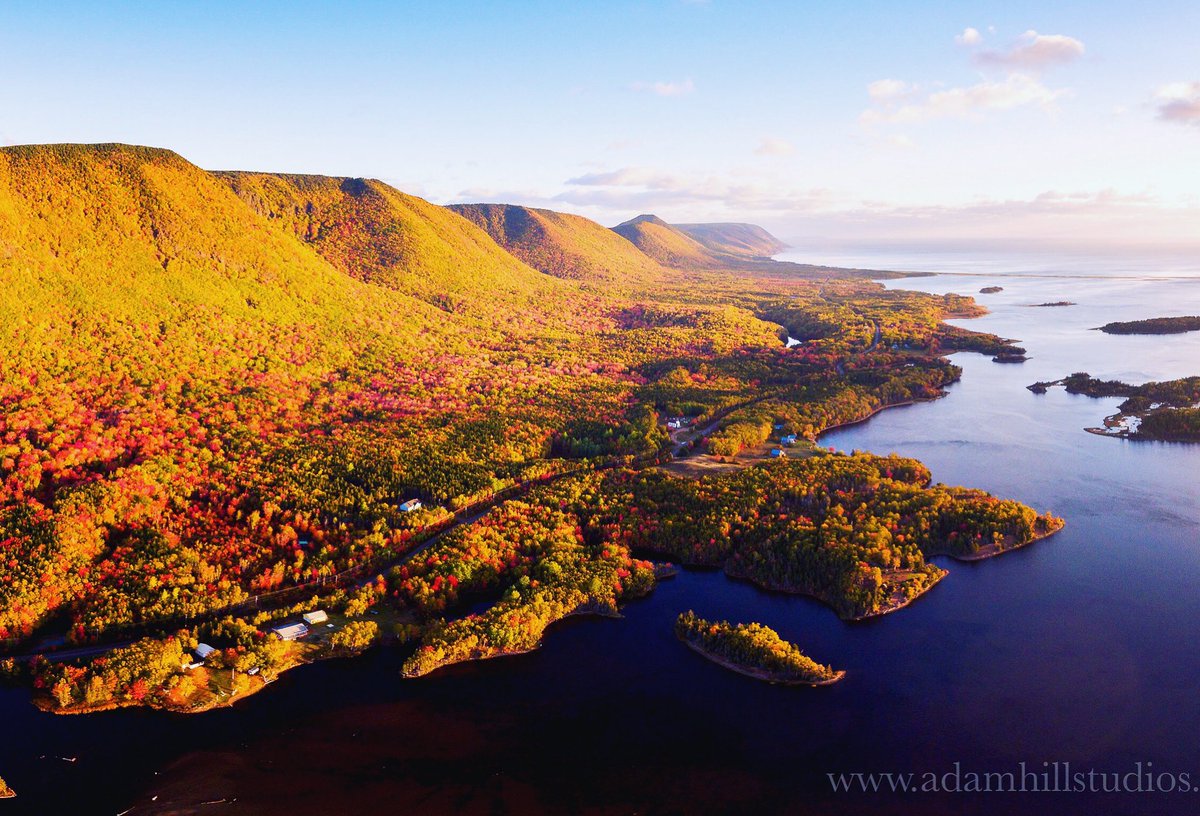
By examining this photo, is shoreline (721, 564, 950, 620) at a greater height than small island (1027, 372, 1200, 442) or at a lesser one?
lesser

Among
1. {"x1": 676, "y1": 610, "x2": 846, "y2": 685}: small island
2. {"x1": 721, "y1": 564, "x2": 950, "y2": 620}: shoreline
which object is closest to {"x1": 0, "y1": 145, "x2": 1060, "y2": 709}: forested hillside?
{"x1": 721, "y1": 564, "x2": 950, "y2": 620}: shoreline

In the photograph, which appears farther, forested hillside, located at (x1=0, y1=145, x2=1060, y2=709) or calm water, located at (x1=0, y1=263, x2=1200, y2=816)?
forested hillside, located at (x1=0, y1=145, x2=1060, y2=709)

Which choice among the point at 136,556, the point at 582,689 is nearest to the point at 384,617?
the point at 582,689

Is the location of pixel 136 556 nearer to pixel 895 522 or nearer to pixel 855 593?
pixel 855 593

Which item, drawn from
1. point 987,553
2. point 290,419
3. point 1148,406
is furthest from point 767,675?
point 1148,406

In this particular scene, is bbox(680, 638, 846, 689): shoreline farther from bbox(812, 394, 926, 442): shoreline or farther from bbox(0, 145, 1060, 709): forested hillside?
bbox(812, 394, 926, 442): shoreline

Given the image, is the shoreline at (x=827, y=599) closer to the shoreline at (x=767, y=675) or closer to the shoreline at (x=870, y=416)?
the shoreline at (x=767, y=675)

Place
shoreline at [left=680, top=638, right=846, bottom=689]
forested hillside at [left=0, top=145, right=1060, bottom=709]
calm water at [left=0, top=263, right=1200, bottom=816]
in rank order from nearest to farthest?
calm water at [left=0, top=263, right=1200, bottom=816], shoreline at [left=680, top=638, right=846, bottom=689], forested hillside at [left=0, top=145, right=1060, bottom=709]

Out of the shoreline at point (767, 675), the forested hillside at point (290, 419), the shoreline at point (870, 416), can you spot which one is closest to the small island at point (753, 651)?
the shoreline at point (767, 675)
